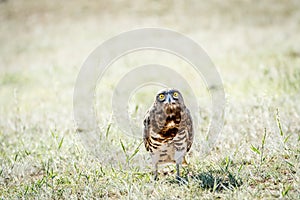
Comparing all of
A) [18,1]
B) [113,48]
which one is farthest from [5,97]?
[18,1]

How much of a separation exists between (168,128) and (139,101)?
4.23 m

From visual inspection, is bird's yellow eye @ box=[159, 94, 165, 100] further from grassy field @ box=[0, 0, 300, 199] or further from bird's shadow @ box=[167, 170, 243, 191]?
bird's shadow @ box=[167, 170, 243, 191]

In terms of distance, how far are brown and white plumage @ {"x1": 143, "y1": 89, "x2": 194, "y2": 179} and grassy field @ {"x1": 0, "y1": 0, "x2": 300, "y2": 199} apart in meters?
0.19

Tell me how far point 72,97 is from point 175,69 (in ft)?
11.2

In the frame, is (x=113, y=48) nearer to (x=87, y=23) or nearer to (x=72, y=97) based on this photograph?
(x=87, y=23)

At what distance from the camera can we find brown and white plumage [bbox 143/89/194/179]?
13.4 feet

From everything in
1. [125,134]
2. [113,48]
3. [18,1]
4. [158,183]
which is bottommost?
[158,183]

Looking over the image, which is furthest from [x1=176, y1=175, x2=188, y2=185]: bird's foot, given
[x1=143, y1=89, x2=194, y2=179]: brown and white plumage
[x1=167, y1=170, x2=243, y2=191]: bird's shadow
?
[x1=143, y1=89, x2=194, y2=179]: brown and white plumage

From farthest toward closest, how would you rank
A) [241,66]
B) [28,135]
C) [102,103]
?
1. [241,66]
2. [102,103]
3. [28,135]

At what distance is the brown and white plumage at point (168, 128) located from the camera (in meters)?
4.08

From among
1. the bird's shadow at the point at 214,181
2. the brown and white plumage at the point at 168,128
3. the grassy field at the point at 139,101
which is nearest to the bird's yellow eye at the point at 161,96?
the brown and white plumage at the point at 168,128

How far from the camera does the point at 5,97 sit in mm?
10500

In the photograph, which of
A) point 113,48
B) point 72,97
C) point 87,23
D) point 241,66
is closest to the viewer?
point 72,97

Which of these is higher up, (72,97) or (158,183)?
(72,97)
